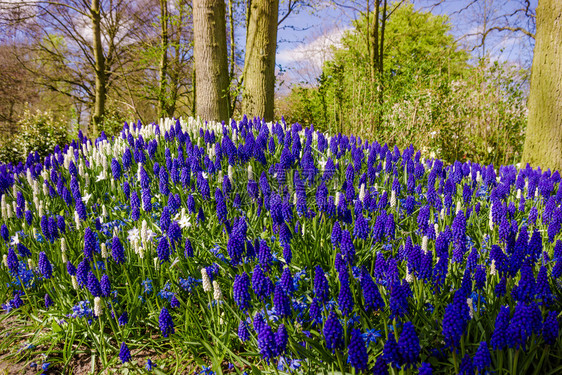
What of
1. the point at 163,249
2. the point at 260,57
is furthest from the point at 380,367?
the point at 260,57

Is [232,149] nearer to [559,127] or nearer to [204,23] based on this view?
[204,23]

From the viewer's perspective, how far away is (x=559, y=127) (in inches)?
257

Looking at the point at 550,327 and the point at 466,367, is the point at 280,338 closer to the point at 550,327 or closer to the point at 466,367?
the point at 466,367

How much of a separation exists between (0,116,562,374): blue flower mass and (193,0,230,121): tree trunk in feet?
14.1

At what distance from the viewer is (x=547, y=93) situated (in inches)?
261

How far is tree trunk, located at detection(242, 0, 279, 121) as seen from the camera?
8.45 metres

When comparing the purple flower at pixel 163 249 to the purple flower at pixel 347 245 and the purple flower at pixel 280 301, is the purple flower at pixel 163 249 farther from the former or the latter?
the purple flower at pixel 347 245

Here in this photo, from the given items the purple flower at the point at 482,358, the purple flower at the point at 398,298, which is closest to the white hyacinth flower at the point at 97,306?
the purple flower at the point at 398,298

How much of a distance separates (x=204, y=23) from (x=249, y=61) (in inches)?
50.0

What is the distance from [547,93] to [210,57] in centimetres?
678

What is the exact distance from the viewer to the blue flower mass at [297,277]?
172 cm

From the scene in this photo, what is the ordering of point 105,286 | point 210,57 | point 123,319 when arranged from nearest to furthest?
point 105,286
point 123,319
point 210,57

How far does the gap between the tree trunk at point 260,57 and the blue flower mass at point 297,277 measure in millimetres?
4325

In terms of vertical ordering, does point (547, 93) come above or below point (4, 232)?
above
